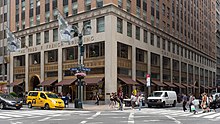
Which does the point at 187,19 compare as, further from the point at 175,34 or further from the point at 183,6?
the point at 175,34

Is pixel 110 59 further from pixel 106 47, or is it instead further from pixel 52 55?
pixel 52 55

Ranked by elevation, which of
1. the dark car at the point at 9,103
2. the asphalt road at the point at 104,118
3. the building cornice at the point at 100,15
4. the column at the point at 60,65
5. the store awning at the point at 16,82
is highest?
the building cornice at the point at 100,15

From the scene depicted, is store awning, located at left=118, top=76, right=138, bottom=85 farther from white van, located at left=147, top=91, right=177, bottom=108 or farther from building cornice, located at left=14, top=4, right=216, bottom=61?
building cornice, located at left=14, top=4, right=216, bottom=61

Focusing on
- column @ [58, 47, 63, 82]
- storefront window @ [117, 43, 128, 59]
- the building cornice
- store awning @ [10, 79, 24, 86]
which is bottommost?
store awning @ [10, 79, 24, 86]

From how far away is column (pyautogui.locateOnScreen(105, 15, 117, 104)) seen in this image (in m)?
39.8

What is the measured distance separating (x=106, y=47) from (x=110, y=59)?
158 centimetres

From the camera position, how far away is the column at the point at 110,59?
39750mm

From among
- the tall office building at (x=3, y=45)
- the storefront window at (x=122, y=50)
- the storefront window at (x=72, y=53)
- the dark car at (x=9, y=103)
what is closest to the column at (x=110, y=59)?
the storefront window at (x=122, y=50)

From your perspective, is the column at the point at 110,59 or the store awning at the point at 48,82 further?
the store awning at the point at 48,82

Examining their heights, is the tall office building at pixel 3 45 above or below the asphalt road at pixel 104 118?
above

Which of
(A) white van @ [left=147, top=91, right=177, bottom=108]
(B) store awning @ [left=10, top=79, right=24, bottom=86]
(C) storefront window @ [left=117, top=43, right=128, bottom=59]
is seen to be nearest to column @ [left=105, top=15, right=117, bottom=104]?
(C) storefront window @ [left=117, top=43, right=128, bottom=59]

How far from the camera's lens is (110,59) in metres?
40.0

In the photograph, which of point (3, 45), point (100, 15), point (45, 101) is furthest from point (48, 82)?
point (45, 101)

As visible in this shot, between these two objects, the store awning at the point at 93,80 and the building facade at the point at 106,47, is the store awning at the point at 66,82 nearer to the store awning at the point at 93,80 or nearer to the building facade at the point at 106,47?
the building facade at the point at 106,47
